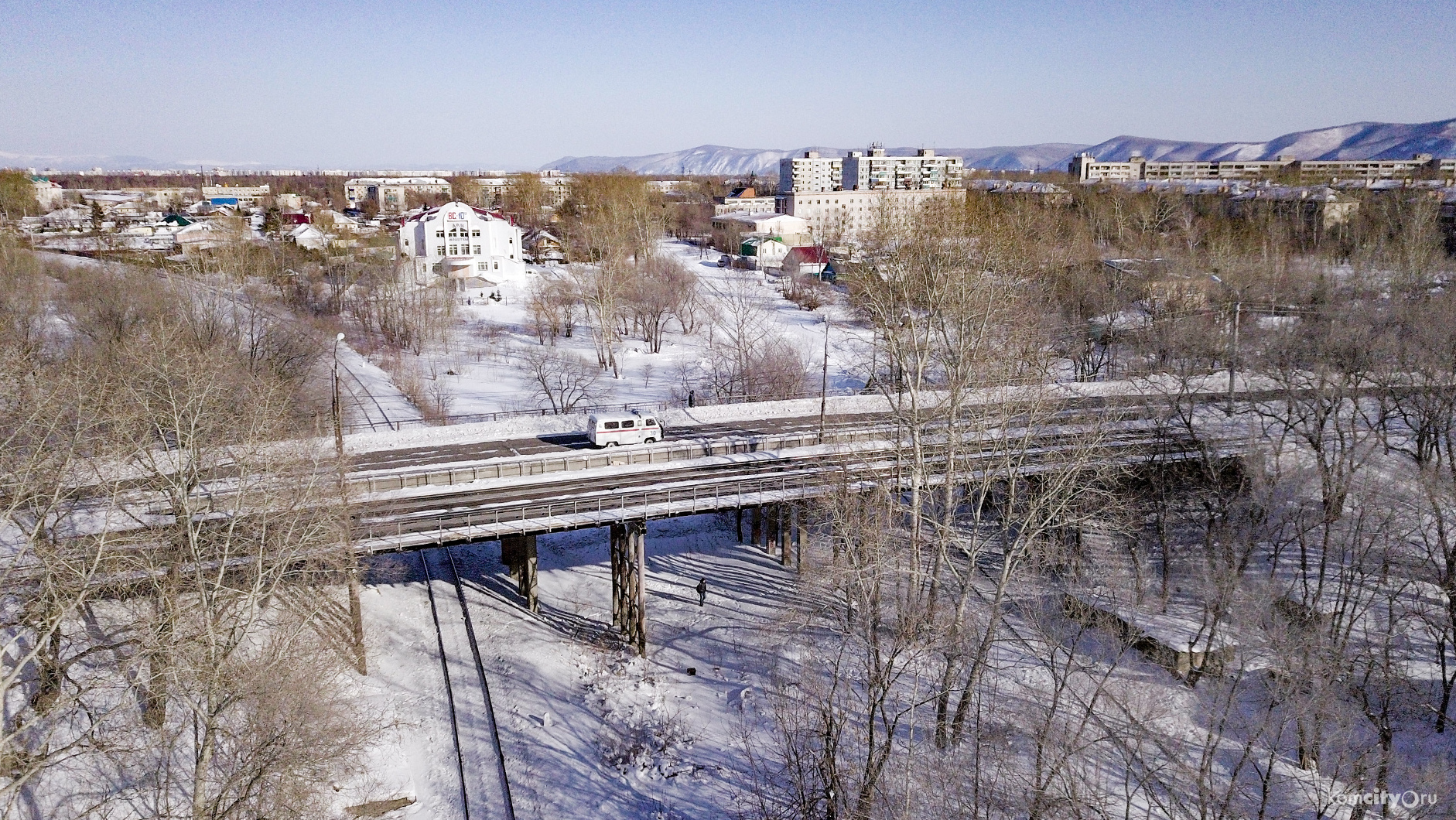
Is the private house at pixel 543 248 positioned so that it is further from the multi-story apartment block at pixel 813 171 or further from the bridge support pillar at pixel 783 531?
the multi-story apartment block at pixel 813 171

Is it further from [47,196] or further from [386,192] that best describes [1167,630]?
[47,196]

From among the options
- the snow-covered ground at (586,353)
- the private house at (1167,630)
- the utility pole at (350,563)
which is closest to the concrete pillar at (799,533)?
the private house at (1167,630)

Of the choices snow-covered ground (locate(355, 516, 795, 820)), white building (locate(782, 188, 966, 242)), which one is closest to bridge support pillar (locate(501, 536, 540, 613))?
snow-covered ground (locate(355, 516, 795, 820))

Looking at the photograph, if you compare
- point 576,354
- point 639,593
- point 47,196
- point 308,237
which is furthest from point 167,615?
point 47,196

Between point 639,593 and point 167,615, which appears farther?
point 639,593

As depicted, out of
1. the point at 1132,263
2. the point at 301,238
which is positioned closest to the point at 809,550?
the point at 1132,263

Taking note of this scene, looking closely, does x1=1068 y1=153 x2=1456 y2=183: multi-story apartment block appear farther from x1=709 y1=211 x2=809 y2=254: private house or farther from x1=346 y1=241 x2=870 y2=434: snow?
x1=346 y1=241 x2=870 y2=434: snow

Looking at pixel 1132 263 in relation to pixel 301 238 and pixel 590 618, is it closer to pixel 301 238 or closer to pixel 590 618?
pixel 590 618
